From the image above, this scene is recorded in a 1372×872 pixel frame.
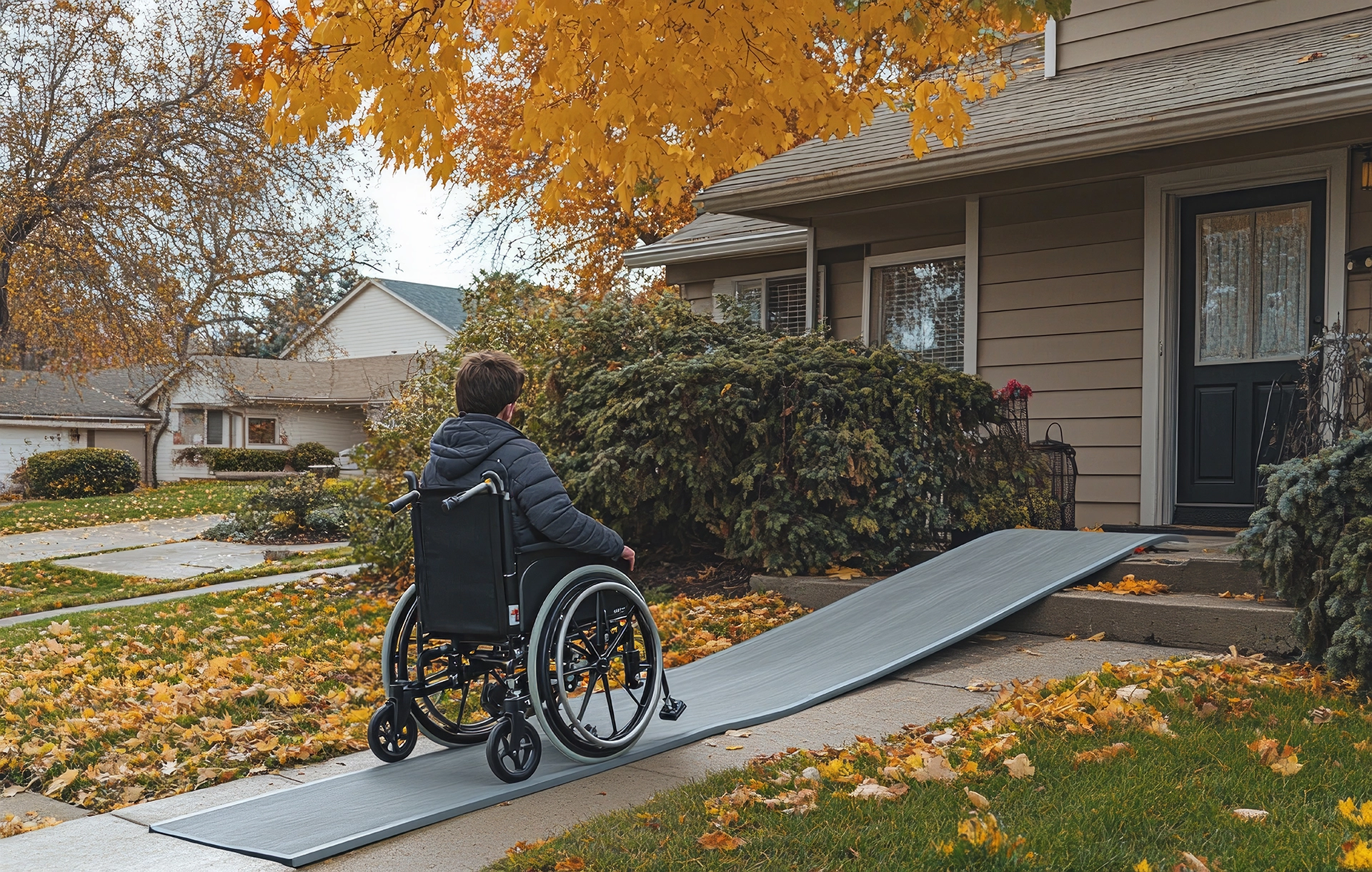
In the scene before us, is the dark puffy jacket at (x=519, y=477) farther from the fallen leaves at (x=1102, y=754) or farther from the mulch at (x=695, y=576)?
the mulch at (x=695, y=576)

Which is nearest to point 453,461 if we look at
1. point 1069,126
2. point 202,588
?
point 1069,126

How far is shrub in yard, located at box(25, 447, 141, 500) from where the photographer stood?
2852 centimetres

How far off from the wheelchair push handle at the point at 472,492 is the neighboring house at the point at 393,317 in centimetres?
3686

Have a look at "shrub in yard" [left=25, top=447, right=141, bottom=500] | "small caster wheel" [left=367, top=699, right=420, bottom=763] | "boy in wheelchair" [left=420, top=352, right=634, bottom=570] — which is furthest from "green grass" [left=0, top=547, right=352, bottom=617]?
"shrub in yard" [left=25, top=447, right=141, bottom=500]

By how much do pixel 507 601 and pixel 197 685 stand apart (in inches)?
107

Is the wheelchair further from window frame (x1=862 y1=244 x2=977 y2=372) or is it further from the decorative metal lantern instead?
window frame (x1=862 y1=244 x2=977 y2=372)

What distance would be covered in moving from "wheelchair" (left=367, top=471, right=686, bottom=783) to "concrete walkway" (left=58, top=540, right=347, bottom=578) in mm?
8342

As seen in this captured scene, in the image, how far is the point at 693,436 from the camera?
780 centimetres

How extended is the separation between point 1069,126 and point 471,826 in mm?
6456

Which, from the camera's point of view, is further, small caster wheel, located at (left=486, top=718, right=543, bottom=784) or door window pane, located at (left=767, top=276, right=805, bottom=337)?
door window pane, located at (left=767, top=276, right=805, bottom=337)

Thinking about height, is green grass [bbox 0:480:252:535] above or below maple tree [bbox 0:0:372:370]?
below

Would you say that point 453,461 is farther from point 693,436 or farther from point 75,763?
point 693,436

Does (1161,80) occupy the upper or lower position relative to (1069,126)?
upper

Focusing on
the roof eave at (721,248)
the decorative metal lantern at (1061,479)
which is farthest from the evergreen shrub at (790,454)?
the roof eave at (721,248)
